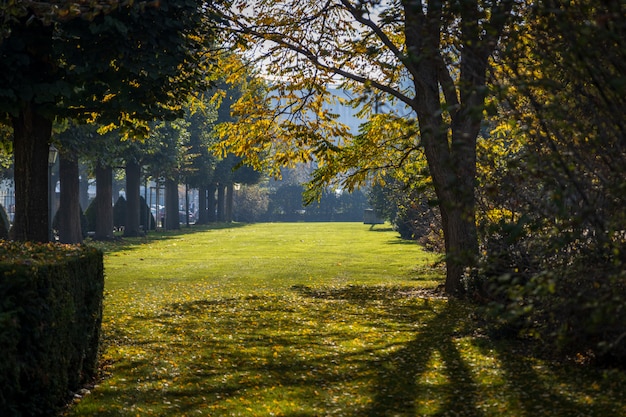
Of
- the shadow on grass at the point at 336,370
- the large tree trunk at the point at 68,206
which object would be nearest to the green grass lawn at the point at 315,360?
the shadow on grass at the point at 336,370

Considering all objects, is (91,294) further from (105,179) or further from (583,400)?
(105,179)

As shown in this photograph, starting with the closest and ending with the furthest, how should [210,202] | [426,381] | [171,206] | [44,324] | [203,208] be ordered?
1. [44,324]
2. [426,381]
3. [171,206]
4. [203,208]
5. [210,202]

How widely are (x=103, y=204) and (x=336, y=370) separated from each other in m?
31.4

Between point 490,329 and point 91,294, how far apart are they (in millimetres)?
5846

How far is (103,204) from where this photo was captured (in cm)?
4047

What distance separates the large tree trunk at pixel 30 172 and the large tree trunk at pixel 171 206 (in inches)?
1822

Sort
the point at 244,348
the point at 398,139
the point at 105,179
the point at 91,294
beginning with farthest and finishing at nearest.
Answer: the point at 105,179 < the point at 398,139 < the point at 244,348 < the point at 91,294

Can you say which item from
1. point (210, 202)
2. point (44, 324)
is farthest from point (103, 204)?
point (210, 202)

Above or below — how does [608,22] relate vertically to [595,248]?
above

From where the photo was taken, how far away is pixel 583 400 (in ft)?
28.4

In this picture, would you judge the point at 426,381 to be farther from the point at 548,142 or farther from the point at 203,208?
the point at 203,208

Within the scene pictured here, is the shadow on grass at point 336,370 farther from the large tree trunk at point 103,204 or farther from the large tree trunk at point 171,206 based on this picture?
the large tree trunk at point 171,206

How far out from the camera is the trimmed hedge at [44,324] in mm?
6766

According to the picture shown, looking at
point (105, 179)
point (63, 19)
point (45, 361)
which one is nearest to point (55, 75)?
point (63, 19)
